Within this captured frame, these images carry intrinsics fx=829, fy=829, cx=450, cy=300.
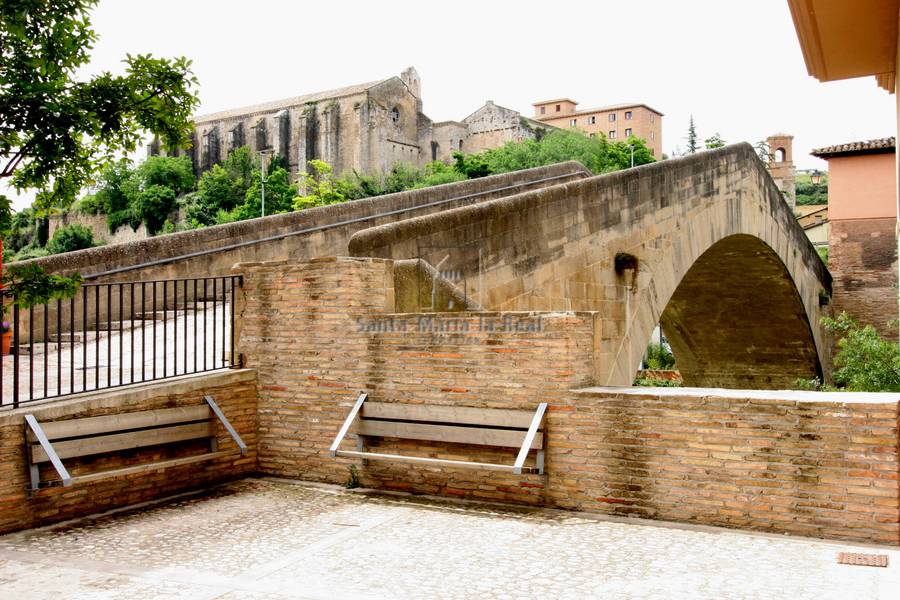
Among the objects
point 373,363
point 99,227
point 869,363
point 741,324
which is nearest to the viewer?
point 373,363

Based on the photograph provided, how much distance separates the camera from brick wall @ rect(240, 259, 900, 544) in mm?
5184

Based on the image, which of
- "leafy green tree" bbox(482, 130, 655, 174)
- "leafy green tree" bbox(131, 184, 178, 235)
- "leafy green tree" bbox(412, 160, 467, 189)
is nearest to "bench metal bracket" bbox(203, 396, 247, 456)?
"leafy green tree" bbox(412, 160, 467, 189)

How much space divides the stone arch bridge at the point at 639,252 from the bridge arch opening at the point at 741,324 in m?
0.06

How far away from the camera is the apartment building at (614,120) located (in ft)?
285

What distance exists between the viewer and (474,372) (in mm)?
6375

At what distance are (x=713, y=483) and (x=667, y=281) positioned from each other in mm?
8192

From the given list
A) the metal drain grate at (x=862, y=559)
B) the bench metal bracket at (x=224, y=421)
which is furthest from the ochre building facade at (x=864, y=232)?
the bench metal bracket at (x=224, y=421)

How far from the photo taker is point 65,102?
14.4 feet

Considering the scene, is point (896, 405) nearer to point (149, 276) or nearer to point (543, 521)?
point (543, 521)

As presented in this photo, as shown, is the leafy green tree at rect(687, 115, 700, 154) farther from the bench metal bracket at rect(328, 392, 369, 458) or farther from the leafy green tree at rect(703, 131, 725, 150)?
the bench metal bracket at rect(328, 392, 369, 458)

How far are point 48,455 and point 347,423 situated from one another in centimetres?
215

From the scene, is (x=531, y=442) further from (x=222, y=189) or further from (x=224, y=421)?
(x=222, y=189)

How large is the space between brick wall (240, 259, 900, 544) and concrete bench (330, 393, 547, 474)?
102 mm

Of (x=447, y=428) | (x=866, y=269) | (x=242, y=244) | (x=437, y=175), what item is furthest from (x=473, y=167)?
(x=447, y=428)
